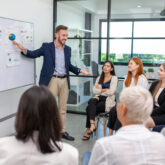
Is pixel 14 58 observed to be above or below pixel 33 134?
above

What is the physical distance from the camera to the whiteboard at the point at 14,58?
130 inches

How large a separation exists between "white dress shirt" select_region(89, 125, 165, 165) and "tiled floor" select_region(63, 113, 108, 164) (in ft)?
6.65

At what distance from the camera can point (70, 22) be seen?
5.20 metres

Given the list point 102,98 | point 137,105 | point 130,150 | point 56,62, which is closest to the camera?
point 130,150

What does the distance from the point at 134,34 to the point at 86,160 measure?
3.53m

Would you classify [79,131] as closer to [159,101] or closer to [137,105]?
[159,101]

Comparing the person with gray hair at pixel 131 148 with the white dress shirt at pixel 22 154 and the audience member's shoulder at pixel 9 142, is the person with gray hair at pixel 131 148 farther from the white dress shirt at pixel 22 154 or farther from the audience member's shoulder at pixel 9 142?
the audience member's shoulder at pixel 9 142

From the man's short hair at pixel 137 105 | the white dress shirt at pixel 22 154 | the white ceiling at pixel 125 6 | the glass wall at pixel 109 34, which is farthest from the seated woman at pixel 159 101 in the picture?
the white dress shirt at pixel 22 154

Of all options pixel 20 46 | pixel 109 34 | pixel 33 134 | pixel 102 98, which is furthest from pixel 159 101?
pixel 33 134

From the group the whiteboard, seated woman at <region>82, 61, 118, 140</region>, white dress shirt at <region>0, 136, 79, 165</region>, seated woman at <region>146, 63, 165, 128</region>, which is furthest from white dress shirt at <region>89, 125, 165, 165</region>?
seated woman at <region>82, 61, 118, 140</region>

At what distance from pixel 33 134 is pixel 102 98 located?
2871 mm

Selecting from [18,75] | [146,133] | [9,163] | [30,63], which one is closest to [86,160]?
[146,133]

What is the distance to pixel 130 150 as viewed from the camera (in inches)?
49.4

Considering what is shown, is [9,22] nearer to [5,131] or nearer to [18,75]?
[18,75]
